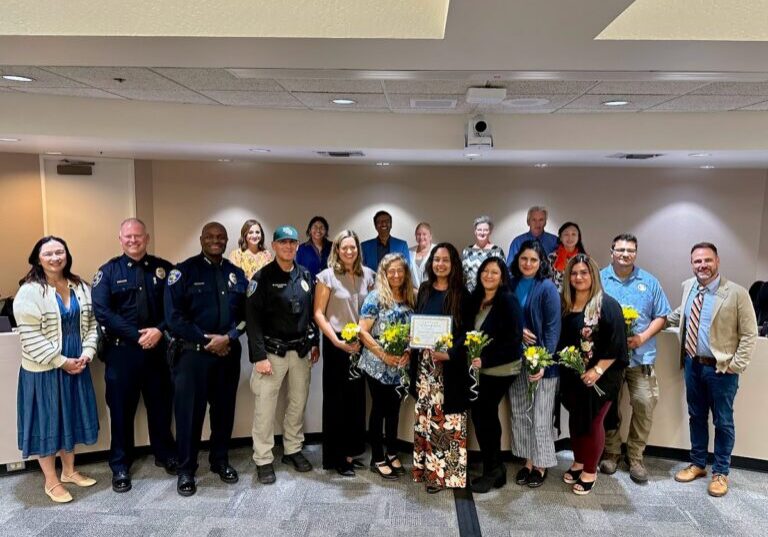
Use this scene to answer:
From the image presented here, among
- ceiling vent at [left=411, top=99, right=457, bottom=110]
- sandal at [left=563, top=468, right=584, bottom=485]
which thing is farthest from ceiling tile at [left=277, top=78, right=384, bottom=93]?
sandal at [left=563, top=468, right=584, bottom=485]

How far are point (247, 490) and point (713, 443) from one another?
325 cm

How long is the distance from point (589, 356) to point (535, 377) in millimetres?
361

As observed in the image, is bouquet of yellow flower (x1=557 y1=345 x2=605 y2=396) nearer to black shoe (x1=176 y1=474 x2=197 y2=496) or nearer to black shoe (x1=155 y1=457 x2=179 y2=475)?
black shoe (x1=176 y1=474 x2=197 y2=496)

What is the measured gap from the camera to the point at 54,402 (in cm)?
308

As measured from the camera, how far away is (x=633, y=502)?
3156 mm

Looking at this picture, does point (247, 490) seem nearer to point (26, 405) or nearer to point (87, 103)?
point (26, 405)

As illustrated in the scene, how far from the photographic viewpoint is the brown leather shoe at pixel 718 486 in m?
3.22

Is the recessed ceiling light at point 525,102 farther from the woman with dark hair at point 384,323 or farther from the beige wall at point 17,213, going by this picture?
the beige wall at point 17,213

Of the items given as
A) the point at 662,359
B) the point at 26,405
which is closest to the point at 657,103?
the point at 662,359

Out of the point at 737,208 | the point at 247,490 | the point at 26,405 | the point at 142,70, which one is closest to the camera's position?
the point at 142,70

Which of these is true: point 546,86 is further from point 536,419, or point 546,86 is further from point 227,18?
point 536,419

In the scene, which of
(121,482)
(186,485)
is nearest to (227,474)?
(186,485)

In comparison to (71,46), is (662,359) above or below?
below

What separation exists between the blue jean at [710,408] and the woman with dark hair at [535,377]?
94 cm
